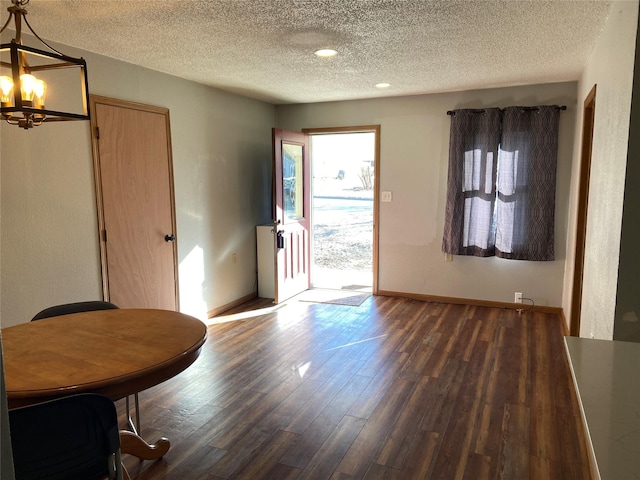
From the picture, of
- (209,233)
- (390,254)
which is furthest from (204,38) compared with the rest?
(390,254)

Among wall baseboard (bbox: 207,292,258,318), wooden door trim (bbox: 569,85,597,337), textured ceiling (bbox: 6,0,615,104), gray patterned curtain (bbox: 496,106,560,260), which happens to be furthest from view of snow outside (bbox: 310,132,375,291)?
textured ceiling (bbox: 6,0,615,104)

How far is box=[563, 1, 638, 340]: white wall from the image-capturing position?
2.07m

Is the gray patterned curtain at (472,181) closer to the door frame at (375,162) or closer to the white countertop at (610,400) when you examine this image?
the door frame at (375,162)

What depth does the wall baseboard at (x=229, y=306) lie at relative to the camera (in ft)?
15.8

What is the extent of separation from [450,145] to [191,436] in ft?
12.6

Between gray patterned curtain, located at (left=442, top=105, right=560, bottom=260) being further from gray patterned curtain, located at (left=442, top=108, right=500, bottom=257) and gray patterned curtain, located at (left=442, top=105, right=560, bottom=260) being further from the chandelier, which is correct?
the chandelier

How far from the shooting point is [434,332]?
166 inches

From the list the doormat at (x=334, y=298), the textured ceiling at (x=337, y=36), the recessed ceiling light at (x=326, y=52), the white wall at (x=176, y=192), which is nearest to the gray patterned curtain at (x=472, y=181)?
the textured ceiling at (x=337, y=36)

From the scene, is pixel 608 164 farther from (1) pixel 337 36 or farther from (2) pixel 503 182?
(2) pixel 503 182

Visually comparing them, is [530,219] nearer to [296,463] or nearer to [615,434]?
[296,463]

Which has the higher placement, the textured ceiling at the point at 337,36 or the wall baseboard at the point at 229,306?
the textured ceiling at the point at 337,36

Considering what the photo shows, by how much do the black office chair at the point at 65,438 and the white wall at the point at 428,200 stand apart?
4257 mm

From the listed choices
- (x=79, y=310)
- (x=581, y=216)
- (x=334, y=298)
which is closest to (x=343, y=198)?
(x=334, y=298)

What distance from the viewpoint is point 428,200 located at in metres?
5.22
